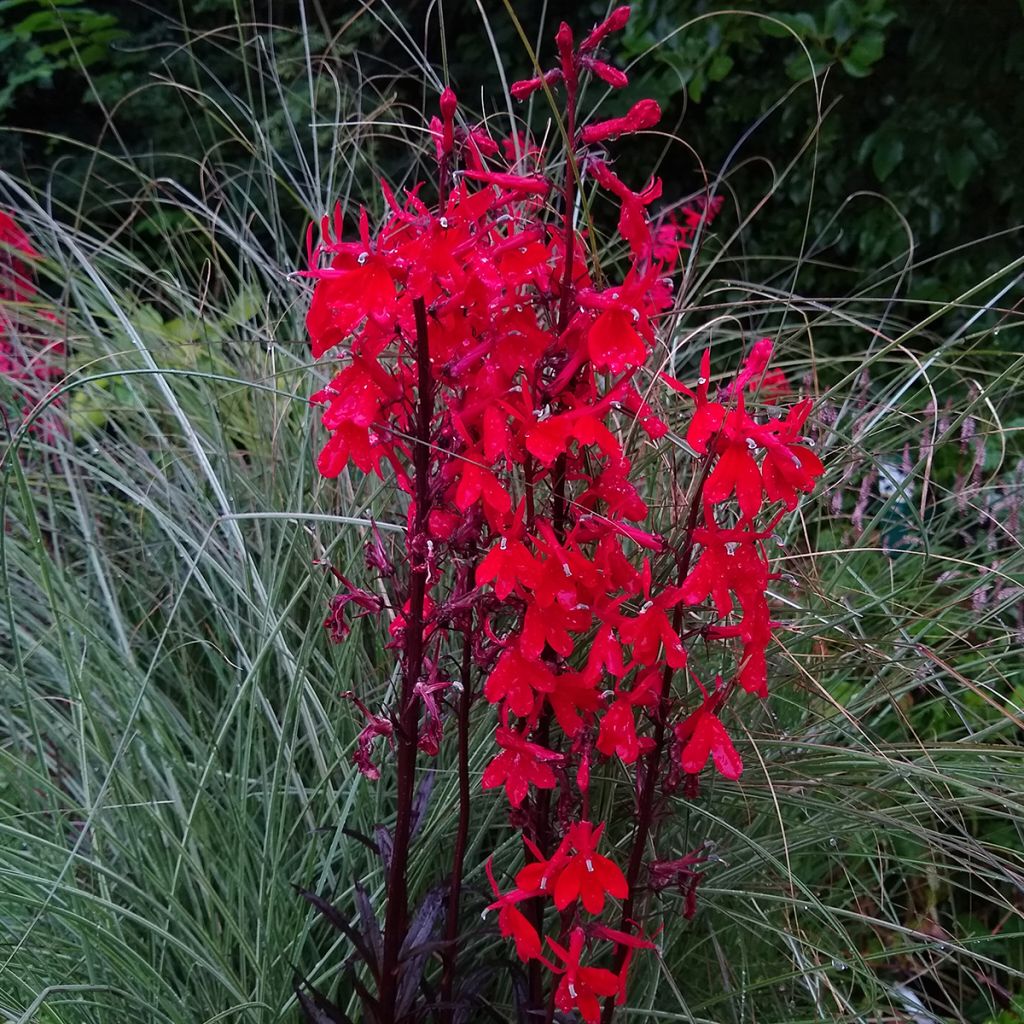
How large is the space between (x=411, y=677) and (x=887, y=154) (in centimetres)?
298

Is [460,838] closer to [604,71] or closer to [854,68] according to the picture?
[604,71]

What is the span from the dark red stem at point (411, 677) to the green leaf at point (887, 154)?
2.81m

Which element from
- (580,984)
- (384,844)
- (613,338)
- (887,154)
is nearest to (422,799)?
(384,844)

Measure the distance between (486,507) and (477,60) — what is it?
3632 millimetres

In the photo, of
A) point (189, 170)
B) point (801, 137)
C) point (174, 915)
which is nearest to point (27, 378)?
point (174, 915)

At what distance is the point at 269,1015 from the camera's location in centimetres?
146

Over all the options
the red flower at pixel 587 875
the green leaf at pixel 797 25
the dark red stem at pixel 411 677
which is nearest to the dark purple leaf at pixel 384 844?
the dark red stem at pixel 411 677

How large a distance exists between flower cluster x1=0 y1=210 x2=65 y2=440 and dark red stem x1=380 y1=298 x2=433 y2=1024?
1214 millimetres

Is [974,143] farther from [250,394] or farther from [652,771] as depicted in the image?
[652,771]

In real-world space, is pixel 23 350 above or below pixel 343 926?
above

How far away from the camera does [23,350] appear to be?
2238mm

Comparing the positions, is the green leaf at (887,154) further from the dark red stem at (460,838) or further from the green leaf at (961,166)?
the dark red stem at (460,838)

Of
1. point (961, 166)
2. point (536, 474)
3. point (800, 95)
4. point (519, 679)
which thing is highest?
point (536, 474)

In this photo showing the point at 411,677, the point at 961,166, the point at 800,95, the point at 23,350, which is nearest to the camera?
the point at 411,677
